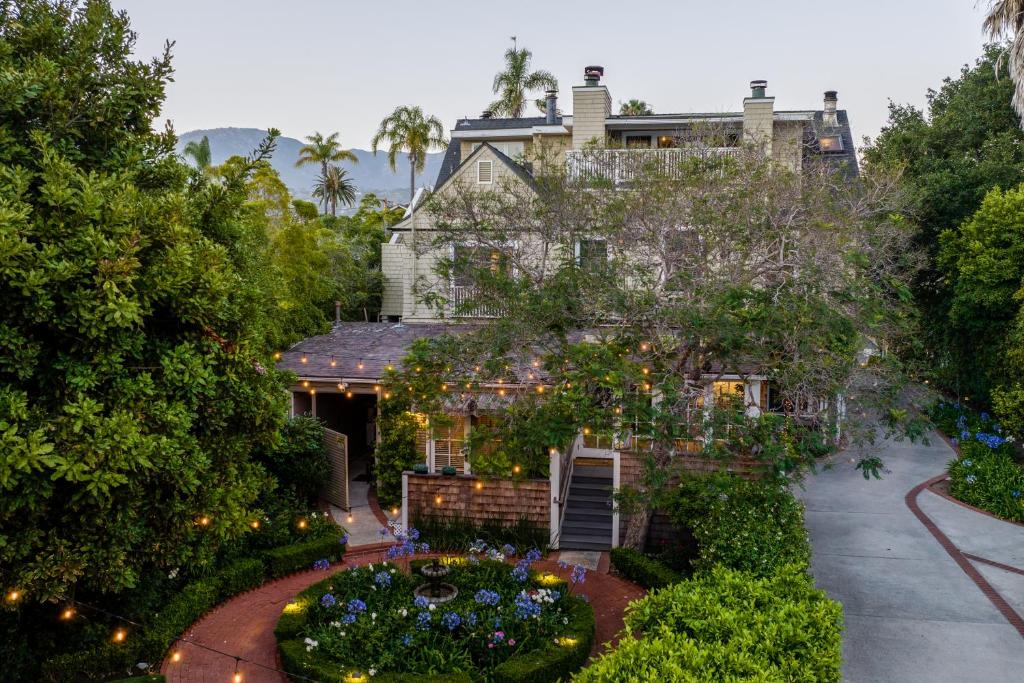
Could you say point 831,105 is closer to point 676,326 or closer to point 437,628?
point 676,326

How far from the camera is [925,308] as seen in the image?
26281mm

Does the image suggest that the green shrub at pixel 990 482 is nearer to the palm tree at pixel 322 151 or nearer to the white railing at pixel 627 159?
the white railing at pixel 627 159

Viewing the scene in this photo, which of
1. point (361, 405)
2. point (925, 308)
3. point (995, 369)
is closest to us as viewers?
point (995, 369)

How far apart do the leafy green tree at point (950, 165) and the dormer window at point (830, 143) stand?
1.99 m

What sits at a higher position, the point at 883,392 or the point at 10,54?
the point at 10,54

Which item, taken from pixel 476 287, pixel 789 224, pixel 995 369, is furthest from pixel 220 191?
pixel 995 369

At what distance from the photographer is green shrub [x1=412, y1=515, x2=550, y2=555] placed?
1419cm

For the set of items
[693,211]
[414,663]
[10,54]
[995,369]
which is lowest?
[414,663]

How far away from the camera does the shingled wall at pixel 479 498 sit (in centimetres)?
1448

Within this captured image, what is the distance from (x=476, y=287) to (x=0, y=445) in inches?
331

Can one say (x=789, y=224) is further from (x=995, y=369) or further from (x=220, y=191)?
(x=995, y=369)

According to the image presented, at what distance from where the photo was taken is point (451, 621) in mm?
10086

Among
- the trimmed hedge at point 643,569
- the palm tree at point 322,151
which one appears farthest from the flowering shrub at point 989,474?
the palm tree at point 322,151

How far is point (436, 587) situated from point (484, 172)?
1477 centimetres
